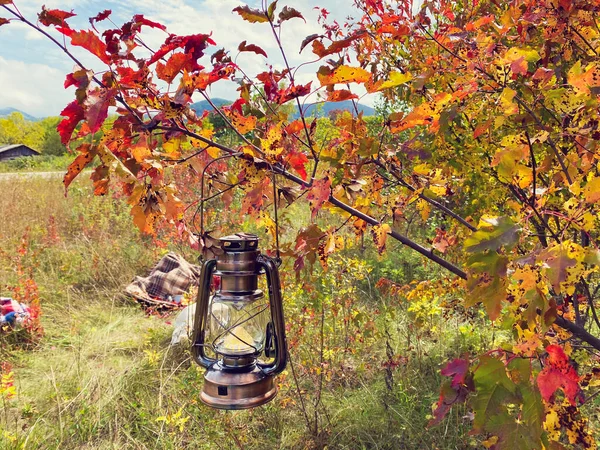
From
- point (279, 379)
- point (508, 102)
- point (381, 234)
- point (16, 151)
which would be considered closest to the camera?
point (508, 102)

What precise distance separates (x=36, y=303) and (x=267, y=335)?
114 inches

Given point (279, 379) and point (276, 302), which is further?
point (279, 379)

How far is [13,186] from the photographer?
7785 millimetres

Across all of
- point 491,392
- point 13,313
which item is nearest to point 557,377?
point 491,392

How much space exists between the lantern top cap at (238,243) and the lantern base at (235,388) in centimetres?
29

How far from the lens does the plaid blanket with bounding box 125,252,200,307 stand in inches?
161

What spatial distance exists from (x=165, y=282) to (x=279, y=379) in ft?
6.72

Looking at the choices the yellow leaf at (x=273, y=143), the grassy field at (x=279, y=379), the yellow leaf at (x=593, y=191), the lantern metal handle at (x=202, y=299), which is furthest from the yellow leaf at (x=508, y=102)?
the grassy field at (x=279, y=379)

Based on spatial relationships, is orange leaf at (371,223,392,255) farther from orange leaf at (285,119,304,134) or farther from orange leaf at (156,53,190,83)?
orange leaf at (156,53,190,83)

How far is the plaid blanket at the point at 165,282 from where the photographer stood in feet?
13.4

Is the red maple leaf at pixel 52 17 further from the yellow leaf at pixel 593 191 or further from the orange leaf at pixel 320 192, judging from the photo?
the yellow leaf at pixel 593 191

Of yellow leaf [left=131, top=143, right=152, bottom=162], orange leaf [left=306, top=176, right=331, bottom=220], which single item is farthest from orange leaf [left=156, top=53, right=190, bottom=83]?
orange leaf [left=306, top=176, right=331, bottom=220]

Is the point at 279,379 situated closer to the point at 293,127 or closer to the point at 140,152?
the point at 293,127

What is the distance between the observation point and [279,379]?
2.54m
